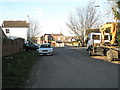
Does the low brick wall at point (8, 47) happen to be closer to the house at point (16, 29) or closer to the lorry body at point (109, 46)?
the lorry body at point (109, 46)

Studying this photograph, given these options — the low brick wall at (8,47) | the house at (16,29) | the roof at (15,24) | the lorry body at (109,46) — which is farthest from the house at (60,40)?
the lorry body at (109,46)

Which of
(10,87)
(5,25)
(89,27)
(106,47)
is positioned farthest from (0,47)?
(5,25)

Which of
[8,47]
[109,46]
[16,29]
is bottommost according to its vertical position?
[8,47]

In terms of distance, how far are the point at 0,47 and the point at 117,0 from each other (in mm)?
10925

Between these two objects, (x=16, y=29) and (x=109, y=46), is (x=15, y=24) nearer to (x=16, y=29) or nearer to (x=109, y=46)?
(x=16, y=29)

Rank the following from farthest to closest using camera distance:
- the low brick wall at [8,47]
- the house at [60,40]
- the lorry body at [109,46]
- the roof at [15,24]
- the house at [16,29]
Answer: the house at [60,40]
the roof at [15,24]
the house at [16,29]
the low brick wall at [8,47]
the lorry body at [109,46]

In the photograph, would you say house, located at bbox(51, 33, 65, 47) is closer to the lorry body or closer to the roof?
the roof

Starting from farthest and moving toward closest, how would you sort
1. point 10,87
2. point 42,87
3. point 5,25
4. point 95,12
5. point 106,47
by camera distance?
1. point 5,25
2. point 95,12
3. point 106,47
4. point 42,87
5. point 10,87

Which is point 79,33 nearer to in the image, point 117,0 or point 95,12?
point 95,12

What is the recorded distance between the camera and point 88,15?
163ft

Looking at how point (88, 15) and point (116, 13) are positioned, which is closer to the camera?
point (116, 13)

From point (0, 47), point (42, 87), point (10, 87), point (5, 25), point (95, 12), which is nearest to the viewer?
point (10, 87)

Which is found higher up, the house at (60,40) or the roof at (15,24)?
the roof at (15,24)

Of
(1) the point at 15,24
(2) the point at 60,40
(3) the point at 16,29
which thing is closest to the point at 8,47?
(3) the point at 16,29
